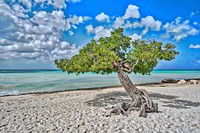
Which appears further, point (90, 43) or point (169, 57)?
point (90, 43)

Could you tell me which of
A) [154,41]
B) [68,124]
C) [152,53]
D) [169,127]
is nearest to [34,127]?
[68,124]

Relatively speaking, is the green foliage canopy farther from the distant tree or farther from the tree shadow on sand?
the tree shadow on sand

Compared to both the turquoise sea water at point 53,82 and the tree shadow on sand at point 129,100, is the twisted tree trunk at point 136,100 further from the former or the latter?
the turquoise sea water at point 53,82

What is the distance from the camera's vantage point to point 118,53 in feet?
31.0

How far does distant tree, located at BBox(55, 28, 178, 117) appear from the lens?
27.4 feet

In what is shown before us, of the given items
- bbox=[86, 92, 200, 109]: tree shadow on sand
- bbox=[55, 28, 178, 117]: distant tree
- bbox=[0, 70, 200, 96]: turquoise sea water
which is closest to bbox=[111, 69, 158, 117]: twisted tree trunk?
bbox=[55, 28, 178, 117]: distant tree

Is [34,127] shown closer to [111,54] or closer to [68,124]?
[68,124]

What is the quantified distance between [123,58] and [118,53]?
1.24 feet

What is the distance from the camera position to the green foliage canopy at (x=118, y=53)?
27.3 ft

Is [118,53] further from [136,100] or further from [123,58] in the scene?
[136,100]

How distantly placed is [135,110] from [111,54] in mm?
3089

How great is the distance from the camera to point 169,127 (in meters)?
6.75

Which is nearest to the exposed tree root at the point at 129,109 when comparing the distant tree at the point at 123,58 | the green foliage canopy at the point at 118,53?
the distant tree at the point at 123,58

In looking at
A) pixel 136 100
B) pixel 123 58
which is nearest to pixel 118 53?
pixel 123 58
